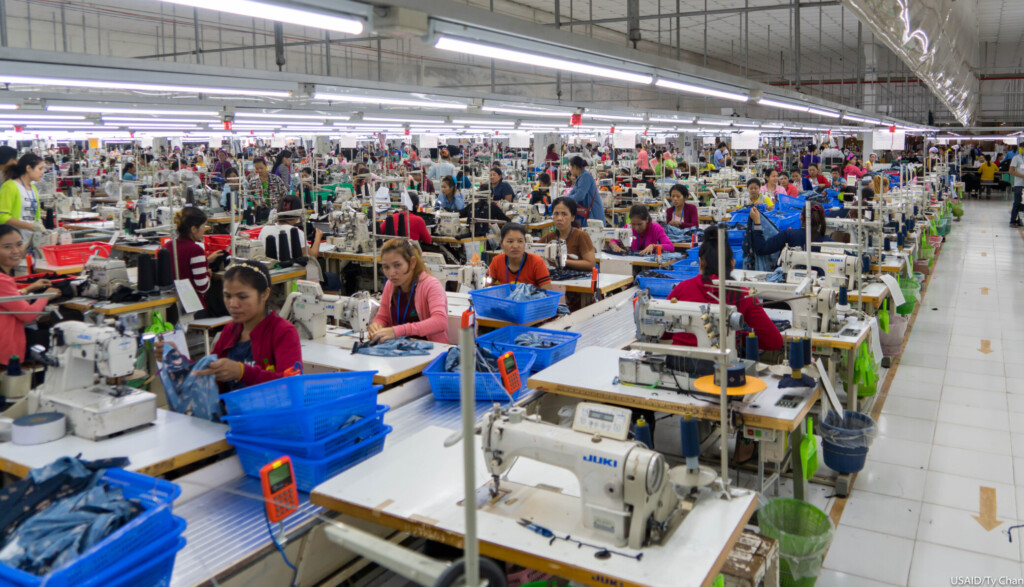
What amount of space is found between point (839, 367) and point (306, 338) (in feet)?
11.3

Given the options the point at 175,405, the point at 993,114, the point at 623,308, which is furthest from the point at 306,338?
the point at 993,114

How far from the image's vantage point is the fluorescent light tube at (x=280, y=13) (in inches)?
86.0

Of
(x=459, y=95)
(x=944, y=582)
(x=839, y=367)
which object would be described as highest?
(x=459, y=95)

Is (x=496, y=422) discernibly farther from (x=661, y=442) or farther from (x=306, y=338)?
(x=661, y=442)

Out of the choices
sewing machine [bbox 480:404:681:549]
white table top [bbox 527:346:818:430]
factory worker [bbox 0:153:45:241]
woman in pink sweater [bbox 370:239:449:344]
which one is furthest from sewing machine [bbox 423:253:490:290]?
factory worker [bbox 0:153:45:241]

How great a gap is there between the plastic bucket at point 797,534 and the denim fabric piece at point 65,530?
2.42 metres

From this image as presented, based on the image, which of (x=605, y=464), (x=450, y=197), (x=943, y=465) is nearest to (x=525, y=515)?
(x=605, y=464)

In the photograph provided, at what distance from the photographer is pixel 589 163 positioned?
58.1ft

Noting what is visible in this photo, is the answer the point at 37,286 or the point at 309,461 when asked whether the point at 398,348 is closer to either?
the point at 309,461

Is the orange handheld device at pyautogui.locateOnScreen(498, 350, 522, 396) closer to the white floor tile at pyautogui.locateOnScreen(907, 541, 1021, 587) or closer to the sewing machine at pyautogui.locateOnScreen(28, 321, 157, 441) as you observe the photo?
the sewing machine at pyautogui.locateOnScreen(28, 321, 157, 441)

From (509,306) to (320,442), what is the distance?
7.40 feet

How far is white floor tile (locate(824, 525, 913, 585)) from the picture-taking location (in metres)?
3.60

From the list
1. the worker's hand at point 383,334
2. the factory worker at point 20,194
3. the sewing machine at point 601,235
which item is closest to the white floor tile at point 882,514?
the worker's hand at point 383,334

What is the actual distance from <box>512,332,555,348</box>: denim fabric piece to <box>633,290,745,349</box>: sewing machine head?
70 cm
